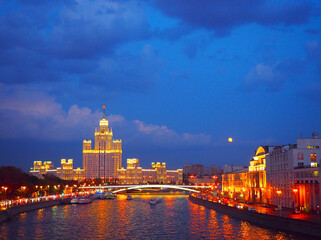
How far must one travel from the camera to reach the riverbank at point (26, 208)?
4761 cm

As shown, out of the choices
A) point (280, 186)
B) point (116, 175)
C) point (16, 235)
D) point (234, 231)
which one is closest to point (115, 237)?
point (16, 235)

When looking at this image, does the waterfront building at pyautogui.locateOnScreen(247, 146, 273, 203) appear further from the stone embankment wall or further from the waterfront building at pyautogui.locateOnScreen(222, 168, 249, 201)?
the stone embankment wall

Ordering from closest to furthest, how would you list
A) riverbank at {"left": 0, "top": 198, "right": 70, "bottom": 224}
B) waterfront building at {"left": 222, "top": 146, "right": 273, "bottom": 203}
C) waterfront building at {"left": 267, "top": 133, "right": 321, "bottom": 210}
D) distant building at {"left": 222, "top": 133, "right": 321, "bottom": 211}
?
waterfront building at {"left": 267, "top": 133, "right": 321, "bottom": 210}
distant building at {"left": 222, "top": 133, "right": 321, "bottom": 211}
riverbank at {"left": 0, "top": 198, "right": 70, "bottom": 224}
waterfront building at {"left": 222, "top": 146, "right": 273, "bottom": 203}

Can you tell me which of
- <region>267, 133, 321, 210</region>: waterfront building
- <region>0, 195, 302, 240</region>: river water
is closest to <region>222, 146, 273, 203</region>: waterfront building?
<region>267, 133, 321, 210</region>: waterfront building

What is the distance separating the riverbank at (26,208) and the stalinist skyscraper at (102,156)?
97.0 meters

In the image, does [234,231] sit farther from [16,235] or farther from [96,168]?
[96,168]

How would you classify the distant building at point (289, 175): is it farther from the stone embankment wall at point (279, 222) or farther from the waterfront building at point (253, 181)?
the stone embankment wall at point (279, 222)

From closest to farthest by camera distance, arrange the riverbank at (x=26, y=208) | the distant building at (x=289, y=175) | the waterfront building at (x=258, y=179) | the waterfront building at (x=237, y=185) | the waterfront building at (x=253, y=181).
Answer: the distant building at (x=289, y=175)
the riverbank at (x=26, y=208)
the waterfront building at (x=258, y=179)
the waterfront building at (x=253, y=181)
the waterfront building at (x=237, y=185)

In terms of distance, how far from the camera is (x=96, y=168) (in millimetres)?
182750

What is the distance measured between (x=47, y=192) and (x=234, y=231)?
7226cm

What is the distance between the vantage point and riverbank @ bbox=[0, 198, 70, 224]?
1874 inches

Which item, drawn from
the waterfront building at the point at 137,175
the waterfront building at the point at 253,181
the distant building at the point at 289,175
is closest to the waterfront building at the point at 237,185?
the waterfront building at the point at 253,181

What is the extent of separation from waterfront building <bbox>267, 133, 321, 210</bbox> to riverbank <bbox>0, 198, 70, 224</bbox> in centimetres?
3369

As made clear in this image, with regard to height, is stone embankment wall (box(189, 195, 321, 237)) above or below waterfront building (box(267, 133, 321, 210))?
below
